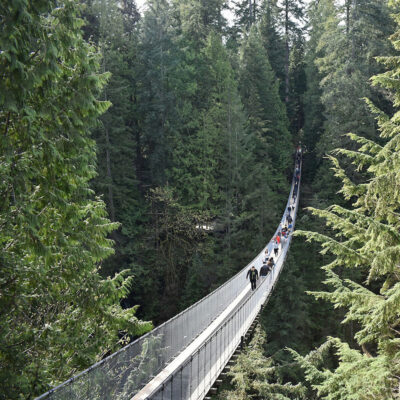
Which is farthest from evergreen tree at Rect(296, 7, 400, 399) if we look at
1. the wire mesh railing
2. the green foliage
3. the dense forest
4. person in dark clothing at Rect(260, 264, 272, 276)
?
person in dark clothing at Rect(260, 264, 272, 276)

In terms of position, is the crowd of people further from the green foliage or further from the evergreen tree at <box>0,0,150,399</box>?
the evergreen tree at <box>0,0,150,399</box>

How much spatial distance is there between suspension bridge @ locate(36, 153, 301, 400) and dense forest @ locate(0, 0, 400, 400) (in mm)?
674

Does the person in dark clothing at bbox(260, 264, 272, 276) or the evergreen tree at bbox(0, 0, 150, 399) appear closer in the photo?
the evergreen tree at bbox(0, 0, 150, 399)

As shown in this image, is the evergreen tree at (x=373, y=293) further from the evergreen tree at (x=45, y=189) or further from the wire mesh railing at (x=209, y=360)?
the evergreen tree at (x=45, y=189)

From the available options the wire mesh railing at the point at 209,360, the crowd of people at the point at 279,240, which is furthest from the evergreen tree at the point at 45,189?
the crowd of people at the point at 279,240

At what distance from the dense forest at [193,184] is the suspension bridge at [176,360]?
2.21 feet

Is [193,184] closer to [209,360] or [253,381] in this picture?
[253,381]

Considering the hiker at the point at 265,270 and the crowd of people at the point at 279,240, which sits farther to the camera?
the hiker at the point at 265,270

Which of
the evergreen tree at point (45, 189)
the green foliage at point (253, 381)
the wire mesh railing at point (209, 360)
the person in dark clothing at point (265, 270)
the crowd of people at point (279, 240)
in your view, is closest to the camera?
the evergreen tree at point (45, 189)

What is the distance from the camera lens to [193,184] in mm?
24297

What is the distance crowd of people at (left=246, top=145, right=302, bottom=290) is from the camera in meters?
13.5

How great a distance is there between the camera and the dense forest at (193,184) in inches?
207

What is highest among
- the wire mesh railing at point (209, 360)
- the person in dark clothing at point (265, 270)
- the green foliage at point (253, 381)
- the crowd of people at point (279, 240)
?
the crowd of people at point (279, 240)

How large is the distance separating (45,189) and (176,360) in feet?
13.9
